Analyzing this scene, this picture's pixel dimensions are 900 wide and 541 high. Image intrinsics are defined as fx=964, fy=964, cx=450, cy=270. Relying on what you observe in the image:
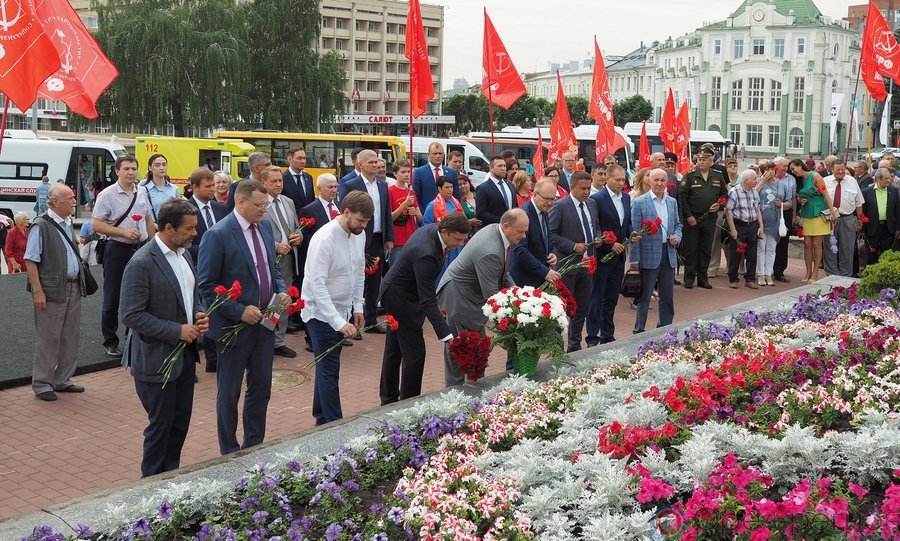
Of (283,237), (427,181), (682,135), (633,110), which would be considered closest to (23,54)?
(283,237)

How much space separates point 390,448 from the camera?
17.2ft

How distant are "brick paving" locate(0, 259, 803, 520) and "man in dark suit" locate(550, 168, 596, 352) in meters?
0.94

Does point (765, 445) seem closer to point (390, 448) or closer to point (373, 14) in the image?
point (390, 448)

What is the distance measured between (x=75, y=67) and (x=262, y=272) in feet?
13.2

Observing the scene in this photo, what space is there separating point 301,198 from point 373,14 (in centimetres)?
10183

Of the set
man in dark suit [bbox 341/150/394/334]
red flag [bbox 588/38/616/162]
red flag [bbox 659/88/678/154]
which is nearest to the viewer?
man in dark suit [bbox 341/150/394/334]

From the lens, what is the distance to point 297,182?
1112 cm

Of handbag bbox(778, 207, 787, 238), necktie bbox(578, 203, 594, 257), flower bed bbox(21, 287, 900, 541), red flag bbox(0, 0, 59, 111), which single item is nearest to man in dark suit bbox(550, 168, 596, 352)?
necktie bbox(578, 203, 594, 257)

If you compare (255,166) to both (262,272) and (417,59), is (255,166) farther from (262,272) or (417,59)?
(417,59)

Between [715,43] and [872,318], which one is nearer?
[872,318]

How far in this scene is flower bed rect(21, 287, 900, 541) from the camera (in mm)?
4031

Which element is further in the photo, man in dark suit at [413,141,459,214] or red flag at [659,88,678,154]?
red flag at [659,88,678,154]

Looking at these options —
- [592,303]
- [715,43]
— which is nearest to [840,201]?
[592,303]

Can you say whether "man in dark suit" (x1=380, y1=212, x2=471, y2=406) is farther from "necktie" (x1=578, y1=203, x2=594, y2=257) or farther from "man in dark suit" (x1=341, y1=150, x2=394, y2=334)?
"man in dark suit" (x1=341, y1=150, x2=394, y2=334)
